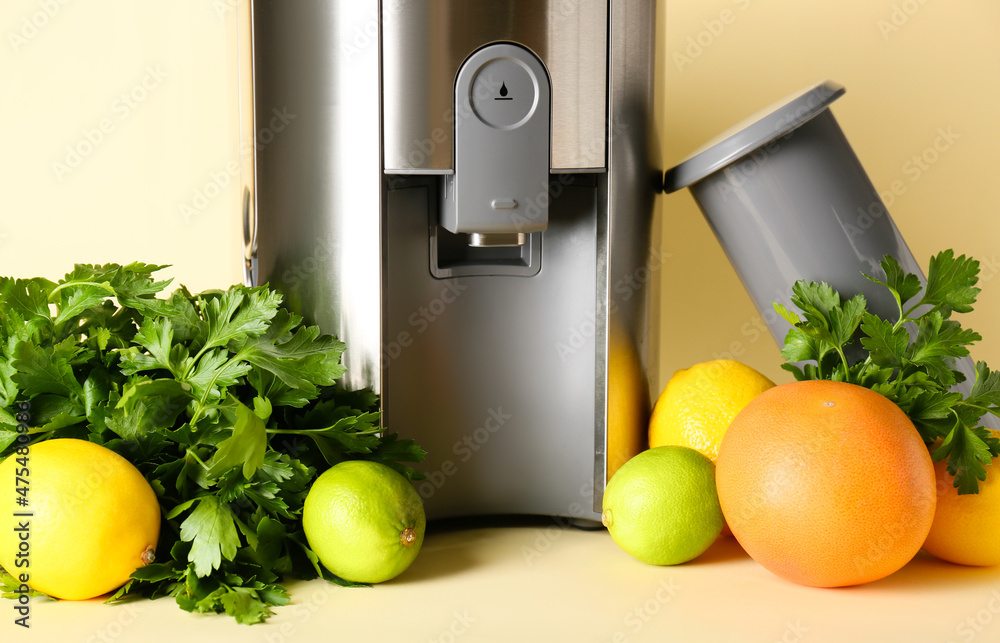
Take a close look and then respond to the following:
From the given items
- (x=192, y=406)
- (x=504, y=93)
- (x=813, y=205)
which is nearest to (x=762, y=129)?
(x=813, y=205)

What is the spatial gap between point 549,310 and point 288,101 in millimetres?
279

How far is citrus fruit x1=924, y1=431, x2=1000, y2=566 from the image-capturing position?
64cm

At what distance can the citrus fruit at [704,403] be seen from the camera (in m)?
0.72

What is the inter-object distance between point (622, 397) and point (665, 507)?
131 mm

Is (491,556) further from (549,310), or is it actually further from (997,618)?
(997,618)

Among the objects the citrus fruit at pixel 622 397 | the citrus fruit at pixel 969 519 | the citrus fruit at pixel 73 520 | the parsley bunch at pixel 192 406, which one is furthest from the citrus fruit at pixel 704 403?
the citrus fruit at pixel 73 520

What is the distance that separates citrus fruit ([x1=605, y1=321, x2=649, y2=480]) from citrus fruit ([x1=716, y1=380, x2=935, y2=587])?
0.47 ft

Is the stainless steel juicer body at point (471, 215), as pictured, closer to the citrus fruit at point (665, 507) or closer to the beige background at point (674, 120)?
the citrus fruit at point (665, 507)

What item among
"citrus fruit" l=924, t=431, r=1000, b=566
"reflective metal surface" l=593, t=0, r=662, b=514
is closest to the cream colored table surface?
"citrus fruit" l=924, t=431, r=1000, b=566

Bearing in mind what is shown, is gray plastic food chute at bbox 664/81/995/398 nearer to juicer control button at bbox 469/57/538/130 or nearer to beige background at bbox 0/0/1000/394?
juicer control button at bbox 469/57/538/130

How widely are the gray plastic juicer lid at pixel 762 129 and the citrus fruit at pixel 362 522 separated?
359 mm

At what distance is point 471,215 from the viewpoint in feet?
2.23

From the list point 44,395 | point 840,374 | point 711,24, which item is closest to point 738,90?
point 711,24

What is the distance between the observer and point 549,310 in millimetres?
771
